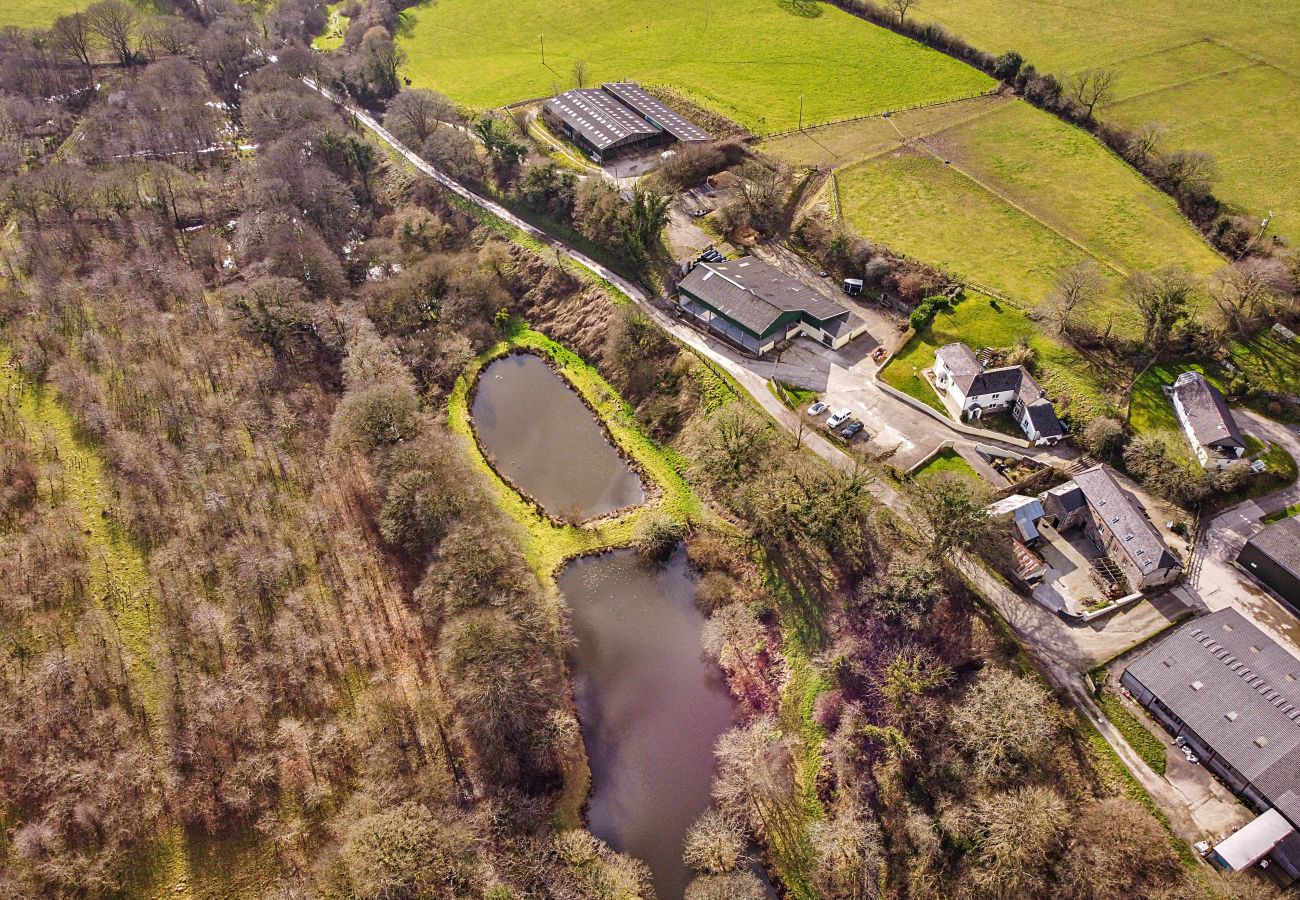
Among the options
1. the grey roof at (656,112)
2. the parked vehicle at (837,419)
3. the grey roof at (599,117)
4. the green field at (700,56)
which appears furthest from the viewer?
the green field at (700,56)

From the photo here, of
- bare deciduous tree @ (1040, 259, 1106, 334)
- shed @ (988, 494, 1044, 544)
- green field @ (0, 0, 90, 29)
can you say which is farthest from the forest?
green field @ (0, 0, 90, 29)

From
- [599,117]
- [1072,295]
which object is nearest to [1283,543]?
[1072,295]

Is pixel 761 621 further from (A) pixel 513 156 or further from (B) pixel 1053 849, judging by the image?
(A) pixel 513 156

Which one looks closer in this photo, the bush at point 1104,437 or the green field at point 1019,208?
the bush at point 1104,437

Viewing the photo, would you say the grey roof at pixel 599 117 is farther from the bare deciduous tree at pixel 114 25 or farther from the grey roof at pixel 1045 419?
the bare deciduous tree at pixel 114 25

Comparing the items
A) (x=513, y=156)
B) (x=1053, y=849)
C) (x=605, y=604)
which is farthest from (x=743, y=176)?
(x=1053, y=849)

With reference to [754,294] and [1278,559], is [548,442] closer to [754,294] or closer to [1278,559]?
[754,294]

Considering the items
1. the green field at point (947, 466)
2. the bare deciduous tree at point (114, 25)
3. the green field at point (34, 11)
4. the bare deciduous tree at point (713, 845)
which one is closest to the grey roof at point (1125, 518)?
the green field at point (947, 466)
